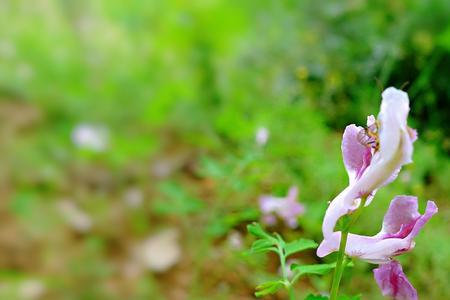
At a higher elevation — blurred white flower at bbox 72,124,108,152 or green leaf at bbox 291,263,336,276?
blurred white flower at bbox 72,124,108,152

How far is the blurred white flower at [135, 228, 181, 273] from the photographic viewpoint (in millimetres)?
1564

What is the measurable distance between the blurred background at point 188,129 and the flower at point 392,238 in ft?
1.66

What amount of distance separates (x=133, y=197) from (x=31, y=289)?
425 millimetres

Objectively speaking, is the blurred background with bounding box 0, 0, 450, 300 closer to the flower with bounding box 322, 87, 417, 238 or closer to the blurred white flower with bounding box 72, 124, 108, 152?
the blurred white flower with bounding box 72, 124, 108, 152

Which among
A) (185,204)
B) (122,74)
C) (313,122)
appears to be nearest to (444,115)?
(313,122)

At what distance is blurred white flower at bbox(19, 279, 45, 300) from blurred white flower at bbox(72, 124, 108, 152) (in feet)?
1.78

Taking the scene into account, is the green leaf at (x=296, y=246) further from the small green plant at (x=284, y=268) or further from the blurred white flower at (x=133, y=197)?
the blurred white flower at (x=133, y=197)

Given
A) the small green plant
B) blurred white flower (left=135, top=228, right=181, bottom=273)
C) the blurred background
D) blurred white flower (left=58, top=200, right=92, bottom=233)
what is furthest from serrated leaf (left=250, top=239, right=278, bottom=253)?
blurred white flower (left=58, top=200, right=92, bottom=233)

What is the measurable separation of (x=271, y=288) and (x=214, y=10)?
2.04 metres

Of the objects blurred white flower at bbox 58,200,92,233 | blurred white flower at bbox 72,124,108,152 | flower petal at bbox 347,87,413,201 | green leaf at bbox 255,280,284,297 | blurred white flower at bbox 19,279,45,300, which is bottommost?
green leaf at bbox 255,280,284,297

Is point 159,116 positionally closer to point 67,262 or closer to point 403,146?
point 67,262

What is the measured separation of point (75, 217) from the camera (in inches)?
68.4

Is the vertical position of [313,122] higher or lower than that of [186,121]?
lower

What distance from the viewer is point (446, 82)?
166cm
